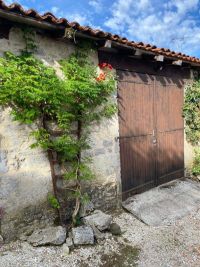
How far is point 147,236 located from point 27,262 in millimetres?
2023

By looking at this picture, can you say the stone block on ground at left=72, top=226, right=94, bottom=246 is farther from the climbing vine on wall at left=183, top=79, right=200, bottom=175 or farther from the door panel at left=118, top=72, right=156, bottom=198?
the climbing vine on wall at left=183, top=79, right=200, bottom=175

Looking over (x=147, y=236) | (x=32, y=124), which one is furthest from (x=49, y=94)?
(x=147, y=236)

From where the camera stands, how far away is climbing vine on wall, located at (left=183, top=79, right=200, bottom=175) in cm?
689

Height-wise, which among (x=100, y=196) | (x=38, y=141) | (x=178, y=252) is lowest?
(x=178, y=252)

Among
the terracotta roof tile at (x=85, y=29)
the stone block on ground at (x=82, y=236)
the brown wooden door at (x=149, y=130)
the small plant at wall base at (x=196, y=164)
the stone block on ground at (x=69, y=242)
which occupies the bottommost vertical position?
the stone block on ground at (x=69, y=242)

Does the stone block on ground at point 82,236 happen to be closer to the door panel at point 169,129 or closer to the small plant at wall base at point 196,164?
the door panel at point 169,129

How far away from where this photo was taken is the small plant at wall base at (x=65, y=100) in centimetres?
→ 367

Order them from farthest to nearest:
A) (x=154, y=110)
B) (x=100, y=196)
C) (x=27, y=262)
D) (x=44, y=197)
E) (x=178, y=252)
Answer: (x=154, y=110) → (x=100, y=196) → (x=44, y=197) → (x=178, y=252) → (x=27, y=262)

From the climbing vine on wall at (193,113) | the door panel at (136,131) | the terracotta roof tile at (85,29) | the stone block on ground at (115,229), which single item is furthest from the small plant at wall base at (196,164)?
the stone block on ground at (115,229)

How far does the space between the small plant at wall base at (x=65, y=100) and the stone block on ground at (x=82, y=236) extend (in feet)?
0.98

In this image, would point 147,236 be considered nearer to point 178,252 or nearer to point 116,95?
point 178,252

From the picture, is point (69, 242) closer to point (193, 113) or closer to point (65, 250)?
point (65, 250)

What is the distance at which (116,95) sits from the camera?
16.9ft

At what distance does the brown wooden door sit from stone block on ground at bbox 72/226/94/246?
1.69 meters
